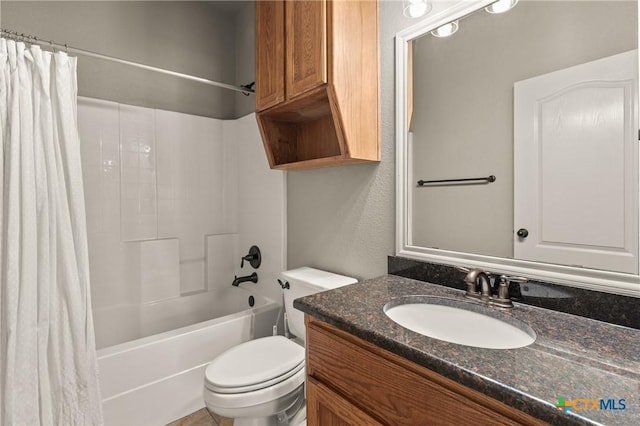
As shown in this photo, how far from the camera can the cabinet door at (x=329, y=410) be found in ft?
2.64

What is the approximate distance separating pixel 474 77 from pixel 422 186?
45cm

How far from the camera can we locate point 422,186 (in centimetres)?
130

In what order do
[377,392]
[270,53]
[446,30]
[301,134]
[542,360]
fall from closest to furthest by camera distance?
1. [542,360]
2. [377,392]
3. [446,30]
4. [270,53]
5. [301,134]

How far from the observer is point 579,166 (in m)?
0.91

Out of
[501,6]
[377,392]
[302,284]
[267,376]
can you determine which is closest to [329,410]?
[377,392]

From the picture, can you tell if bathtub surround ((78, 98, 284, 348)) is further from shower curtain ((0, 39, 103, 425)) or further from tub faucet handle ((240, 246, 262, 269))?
shower curtain ((0, 39, 103, 425))

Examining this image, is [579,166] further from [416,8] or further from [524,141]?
[416,8]

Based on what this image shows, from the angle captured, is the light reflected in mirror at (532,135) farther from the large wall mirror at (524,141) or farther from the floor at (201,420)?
the floor at (201,420)

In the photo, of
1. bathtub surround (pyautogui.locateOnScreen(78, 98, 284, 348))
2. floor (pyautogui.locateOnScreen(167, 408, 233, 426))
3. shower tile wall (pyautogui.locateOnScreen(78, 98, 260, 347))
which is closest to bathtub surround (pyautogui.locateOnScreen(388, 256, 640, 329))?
bathtub surround (pyautogui.locateOnScreen(78, 98, 284, 348))

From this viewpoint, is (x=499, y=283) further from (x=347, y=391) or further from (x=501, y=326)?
(x=347, y=391)

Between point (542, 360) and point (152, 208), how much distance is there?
2.35 meters

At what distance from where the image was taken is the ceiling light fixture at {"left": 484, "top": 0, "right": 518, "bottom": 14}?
105cm

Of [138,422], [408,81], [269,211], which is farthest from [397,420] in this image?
[269,211]

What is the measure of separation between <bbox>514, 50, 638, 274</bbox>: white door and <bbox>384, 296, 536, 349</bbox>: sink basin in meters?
0.26
